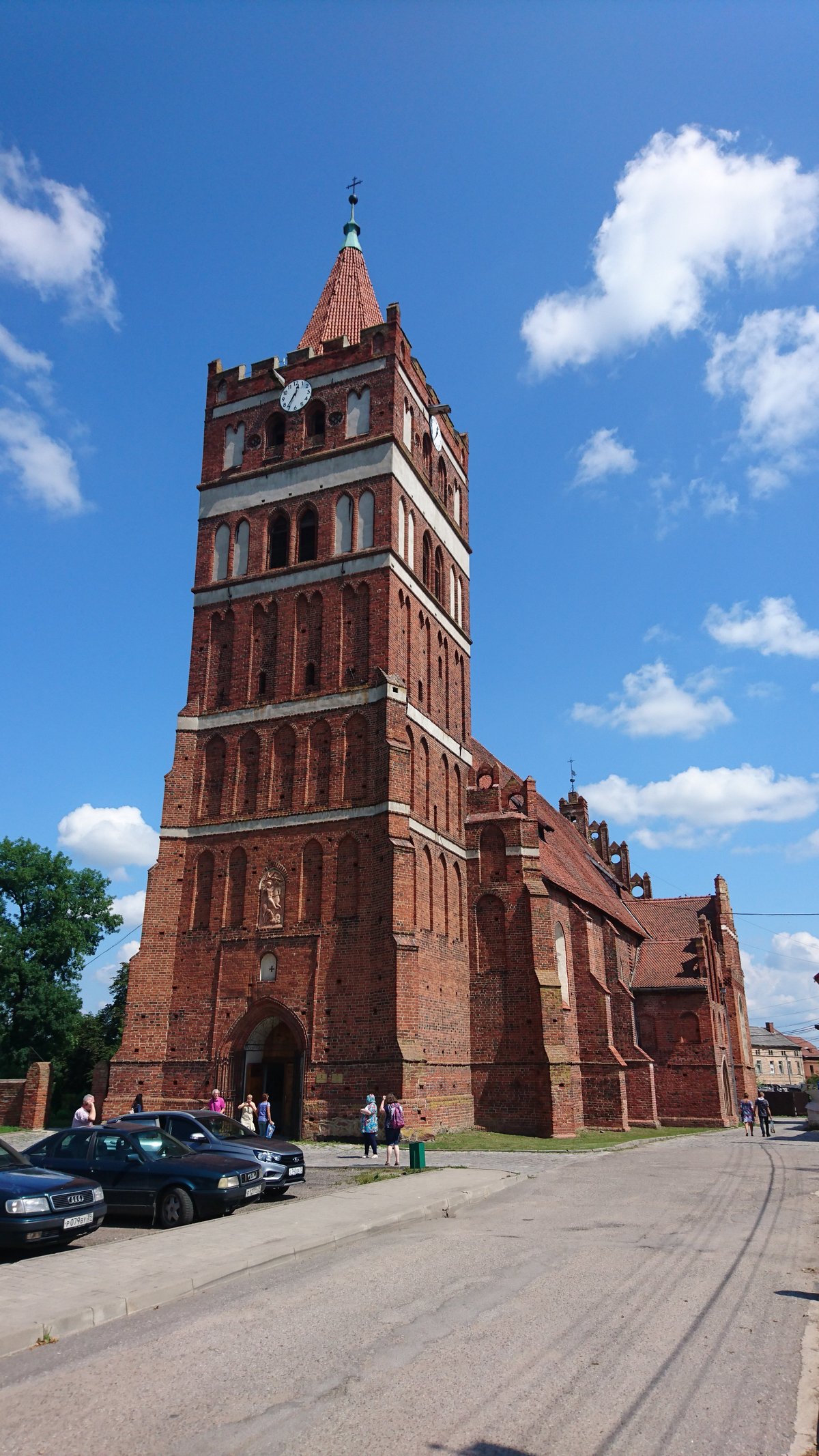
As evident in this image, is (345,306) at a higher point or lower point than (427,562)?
higher

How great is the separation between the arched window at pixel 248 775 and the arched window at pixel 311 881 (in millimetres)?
2194

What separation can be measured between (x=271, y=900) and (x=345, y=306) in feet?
72.0

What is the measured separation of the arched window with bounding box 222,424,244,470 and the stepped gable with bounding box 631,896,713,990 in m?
26.7

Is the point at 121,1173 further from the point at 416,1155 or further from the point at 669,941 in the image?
the point at 669,941

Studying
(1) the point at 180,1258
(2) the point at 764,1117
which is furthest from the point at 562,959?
(1) the point at 180,1258

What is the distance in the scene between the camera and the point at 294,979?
25469 mm

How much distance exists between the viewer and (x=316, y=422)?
31.7 metres

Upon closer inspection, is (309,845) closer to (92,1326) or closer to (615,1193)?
(615,1193)

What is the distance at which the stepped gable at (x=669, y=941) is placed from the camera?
41.0 metres

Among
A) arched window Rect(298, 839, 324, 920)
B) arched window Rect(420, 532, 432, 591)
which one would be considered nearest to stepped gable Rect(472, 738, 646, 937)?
arched window Rect(420, 532, 432, 591)

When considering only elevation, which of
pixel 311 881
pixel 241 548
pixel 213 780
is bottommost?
pixel 311 881

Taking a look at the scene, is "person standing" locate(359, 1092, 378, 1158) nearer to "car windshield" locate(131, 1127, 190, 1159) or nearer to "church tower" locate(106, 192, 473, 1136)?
"church tower" locate(106, 192, 473, 1136)

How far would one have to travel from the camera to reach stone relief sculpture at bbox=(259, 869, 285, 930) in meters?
26.3

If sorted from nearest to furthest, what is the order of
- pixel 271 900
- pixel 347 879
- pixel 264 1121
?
pixel 264 1121, pixel 347 879, pixel 271 900
